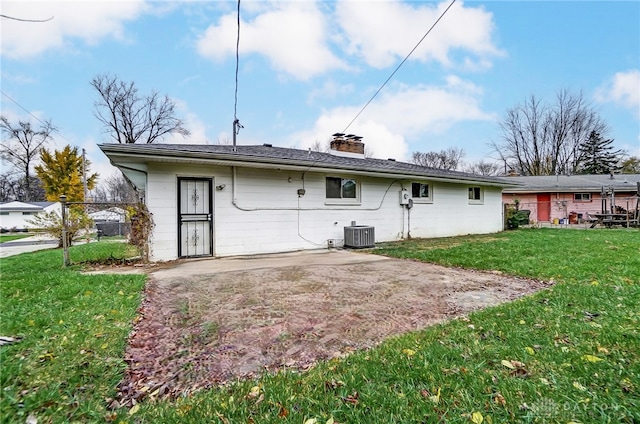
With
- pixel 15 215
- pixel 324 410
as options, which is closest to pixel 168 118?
pixel 15 215

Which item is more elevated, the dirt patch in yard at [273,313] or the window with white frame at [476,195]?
the window with white frame at [476,195]

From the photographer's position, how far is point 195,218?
7.24 m

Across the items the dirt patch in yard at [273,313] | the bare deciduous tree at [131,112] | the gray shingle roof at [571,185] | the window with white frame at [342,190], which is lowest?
the dirt patch in yard at [273,313]

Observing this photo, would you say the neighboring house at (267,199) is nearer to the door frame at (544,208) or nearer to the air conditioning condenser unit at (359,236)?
the air conditioning condenser unit at (359,236)

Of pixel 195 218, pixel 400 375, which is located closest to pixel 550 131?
pixel 195 218

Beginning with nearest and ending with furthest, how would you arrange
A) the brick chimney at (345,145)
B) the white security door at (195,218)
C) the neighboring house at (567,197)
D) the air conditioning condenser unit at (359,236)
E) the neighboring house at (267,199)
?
1. the neighboring house at (267,199)
2. the white security door at (195,218)
3. the air conditioning condenser unit at (359,236)
4. the brick chimney at (345,145)
5. the neighboring house at (567,197)

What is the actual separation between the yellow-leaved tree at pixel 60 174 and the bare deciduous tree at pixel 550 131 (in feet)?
139

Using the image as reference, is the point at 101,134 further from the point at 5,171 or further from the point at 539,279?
the point at 539,279

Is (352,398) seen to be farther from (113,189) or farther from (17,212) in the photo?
(113,189)

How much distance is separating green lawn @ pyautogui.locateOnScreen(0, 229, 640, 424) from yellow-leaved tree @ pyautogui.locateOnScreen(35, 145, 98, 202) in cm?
3004

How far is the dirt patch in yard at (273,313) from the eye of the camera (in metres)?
2.23

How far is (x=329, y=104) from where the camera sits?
1400 cm

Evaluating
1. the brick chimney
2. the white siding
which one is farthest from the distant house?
the brick chimney

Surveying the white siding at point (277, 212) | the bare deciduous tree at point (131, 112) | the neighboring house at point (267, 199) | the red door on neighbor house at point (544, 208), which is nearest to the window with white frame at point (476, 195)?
the neighboring house at point (267, 199)
